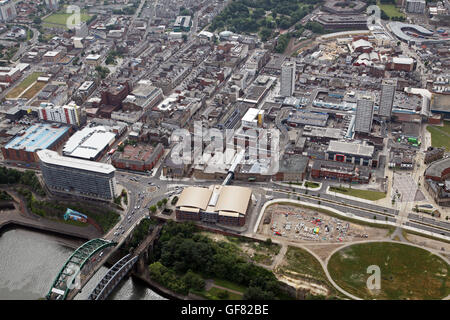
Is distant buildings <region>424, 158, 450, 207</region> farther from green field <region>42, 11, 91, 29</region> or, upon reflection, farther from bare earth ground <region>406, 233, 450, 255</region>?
green field <region>42, 11, 91, 29</region>

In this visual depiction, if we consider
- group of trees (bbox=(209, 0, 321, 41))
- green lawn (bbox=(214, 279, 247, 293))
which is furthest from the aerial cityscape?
group of trees (bbox=(209, 0, 321, 41))

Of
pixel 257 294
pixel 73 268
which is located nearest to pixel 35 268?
pixel 73 268

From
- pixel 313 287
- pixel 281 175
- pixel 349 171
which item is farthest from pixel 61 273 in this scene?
pixel 349 171

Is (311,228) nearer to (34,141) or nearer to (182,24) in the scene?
(34,141)

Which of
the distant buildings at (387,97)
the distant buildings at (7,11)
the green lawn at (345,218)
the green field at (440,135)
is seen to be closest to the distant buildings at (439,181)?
the green field at (440,135)

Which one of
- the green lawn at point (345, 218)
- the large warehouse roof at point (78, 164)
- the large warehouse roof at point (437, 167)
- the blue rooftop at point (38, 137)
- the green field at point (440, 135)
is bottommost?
the green lawn at point (345, 218)

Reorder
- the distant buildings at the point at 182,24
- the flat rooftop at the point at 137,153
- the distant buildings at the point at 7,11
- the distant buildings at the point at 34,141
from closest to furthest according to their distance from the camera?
the flat rooftop at the point at 137,153 → the distant buildings at the point at 34,141 → the distant buildings at the point at 182,24 → the distant buildings at the point at 7,11

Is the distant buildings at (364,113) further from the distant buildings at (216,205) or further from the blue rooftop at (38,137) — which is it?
the blue rooftop at (38,137)
